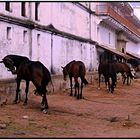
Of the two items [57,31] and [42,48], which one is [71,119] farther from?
[57,31]

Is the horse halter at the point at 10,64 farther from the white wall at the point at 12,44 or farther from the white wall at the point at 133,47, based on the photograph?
the white wall at the point at 133,47

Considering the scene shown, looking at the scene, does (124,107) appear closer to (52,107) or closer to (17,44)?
(52,107)

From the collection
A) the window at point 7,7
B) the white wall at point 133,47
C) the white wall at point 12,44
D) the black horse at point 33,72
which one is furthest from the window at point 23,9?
the white wall at point 133,47

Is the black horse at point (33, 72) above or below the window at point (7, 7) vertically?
below

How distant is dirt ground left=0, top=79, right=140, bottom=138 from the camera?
11.1 metres

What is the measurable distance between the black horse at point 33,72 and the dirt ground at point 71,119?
2.32ft

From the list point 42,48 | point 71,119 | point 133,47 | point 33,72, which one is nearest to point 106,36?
point 42,48

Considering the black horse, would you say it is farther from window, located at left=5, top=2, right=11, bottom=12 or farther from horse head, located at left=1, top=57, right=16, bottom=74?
window, located at left=5, top=2, right=11, bottom=12

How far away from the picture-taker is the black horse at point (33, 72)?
582 inches

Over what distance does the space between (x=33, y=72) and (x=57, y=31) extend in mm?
11177

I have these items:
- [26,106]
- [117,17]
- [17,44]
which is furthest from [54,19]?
[117,17]

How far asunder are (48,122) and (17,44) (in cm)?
786

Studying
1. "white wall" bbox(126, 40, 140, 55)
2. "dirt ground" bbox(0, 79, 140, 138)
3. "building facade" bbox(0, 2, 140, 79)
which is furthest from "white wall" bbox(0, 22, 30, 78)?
"white wall" bbox(126, 40, 140, 55)

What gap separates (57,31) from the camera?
2586 cm
